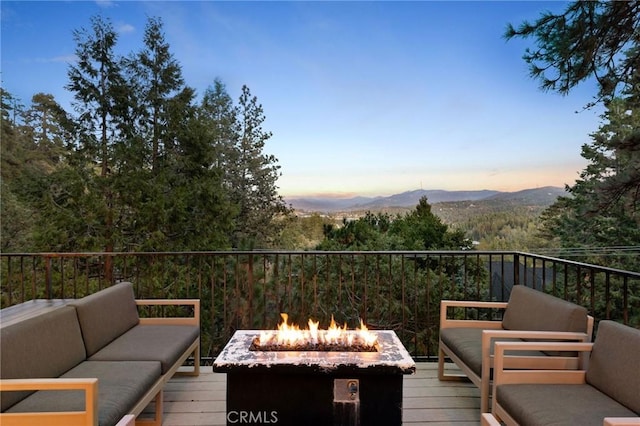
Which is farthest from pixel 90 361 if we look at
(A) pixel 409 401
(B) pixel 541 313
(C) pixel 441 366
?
(B) pixel 541 313

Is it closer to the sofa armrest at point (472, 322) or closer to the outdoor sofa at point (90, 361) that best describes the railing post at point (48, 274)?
the outdoor sofa at point (90, 361)

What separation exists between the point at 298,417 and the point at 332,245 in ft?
22.2

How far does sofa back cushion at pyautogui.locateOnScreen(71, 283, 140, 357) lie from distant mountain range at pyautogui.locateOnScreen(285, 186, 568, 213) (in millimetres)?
7581

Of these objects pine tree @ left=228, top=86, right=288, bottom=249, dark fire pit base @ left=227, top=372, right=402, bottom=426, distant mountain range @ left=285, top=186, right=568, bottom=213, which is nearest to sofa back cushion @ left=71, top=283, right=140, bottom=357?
dark fire pit base @ left=227, top=372, right=402, bottom=426

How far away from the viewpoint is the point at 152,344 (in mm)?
2760

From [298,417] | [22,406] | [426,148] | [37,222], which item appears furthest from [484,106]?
[37,222]

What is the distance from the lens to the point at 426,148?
9867 mm

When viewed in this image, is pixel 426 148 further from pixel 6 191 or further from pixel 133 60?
pixel 6 191

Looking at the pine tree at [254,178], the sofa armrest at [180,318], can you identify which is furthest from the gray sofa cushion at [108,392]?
the pine tree at [254,178]

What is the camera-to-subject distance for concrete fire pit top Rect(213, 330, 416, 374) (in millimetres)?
2152

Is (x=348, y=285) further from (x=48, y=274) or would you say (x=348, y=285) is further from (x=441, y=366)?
(x=48, y=274)

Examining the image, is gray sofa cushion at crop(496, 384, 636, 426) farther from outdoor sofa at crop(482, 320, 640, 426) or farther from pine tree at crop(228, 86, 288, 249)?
pine tree at crop(228, 86, 288, 249)

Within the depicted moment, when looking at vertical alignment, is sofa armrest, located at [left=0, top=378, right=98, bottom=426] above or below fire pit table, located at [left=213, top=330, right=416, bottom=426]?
above

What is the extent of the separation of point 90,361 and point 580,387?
274 centimetres
